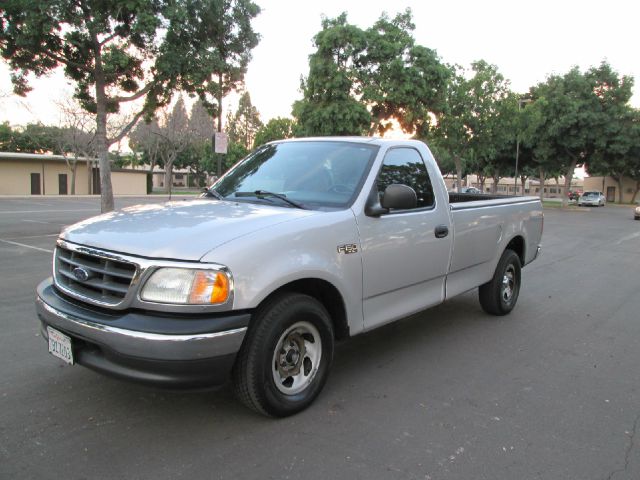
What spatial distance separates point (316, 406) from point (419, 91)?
19.2 meters

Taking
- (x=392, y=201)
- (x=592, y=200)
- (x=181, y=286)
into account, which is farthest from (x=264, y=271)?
(x=592, y=200)

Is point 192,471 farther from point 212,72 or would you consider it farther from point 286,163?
point 212,72

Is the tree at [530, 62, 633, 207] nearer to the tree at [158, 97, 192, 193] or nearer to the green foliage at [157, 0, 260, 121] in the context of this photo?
the green foliage at [157, 0, 260, 121]

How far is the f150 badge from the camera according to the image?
3.43 metres

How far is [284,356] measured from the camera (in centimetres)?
328

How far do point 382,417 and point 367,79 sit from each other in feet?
63.6

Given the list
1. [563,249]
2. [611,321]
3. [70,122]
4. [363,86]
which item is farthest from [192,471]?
[70,122]

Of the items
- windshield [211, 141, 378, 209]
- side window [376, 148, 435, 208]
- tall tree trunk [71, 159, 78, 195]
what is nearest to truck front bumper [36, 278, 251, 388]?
windshield [211, 141, 378, 209]

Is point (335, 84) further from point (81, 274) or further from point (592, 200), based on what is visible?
point (592, 200)

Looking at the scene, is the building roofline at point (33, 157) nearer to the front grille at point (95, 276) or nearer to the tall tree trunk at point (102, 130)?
the tall tree trunk at point (102, 130)

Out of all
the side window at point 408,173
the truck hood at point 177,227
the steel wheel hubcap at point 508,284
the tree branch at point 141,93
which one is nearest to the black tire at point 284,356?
the truck hood at point 177,227

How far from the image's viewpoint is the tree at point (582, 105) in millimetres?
32094

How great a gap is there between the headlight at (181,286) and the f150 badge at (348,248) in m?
0.98

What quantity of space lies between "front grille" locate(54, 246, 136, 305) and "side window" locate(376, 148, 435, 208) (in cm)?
207
